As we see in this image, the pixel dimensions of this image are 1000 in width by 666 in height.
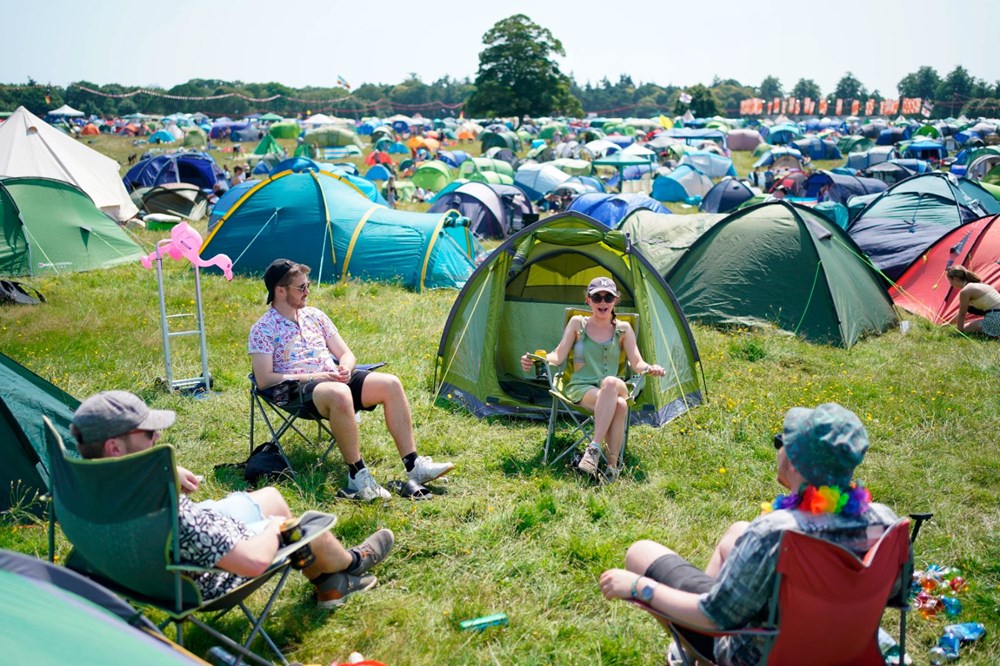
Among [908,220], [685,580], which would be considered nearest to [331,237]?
[908,220]

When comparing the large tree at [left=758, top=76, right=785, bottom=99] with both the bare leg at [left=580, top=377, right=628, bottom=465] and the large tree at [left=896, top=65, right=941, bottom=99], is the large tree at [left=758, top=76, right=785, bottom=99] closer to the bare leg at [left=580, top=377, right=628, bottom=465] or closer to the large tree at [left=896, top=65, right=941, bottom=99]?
the large tree at [left=896, top=65, right=941, bottom=99]

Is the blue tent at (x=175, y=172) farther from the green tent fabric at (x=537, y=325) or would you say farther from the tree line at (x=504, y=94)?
the tree line at (x=504, y=94)

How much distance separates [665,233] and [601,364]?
15.6 ft

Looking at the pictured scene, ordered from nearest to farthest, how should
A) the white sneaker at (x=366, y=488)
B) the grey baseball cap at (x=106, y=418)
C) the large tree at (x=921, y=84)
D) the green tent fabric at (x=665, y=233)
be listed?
the grey baseball cap at (x=106, y=418), the white sneaker at (x=366, y=488), the green tent fabric at (x=665, y=233), the large tree at (x=921, y=84)

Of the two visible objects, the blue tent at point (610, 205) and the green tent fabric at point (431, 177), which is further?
the green tent fabric at point (431, 177)

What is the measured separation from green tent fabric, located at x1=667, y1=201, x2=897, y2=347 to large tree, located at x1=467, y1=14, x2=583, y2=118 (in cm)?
5282

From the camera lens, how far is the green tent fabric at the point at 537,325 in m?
5.91

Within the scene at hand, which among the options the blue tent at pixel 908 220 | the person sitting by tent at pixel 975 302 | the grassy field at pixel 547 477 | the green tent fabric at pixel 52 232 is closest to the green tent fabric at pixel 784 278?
the grassy field at pixel 547 477

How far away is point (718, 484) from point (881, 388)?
2.62m

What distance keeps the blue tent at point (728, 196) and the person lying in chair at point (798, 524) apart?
1839cm

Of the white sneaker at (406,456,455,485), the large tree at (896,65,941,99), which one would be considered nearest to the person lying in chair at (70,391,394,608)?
the white sneaker at (406,456,455,485)

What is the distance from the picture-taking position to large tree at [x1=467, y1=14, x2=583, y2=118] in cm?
5903

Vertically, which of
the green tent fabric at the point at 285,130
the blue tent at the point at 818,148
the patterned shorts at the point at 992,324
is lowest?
the patterned shorts at the point at 992,324

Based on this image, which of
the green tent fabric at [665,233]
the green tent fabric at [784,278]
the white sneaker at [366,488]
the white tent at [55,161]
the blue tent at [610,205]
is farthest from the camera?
the blue tent at [610,205]
